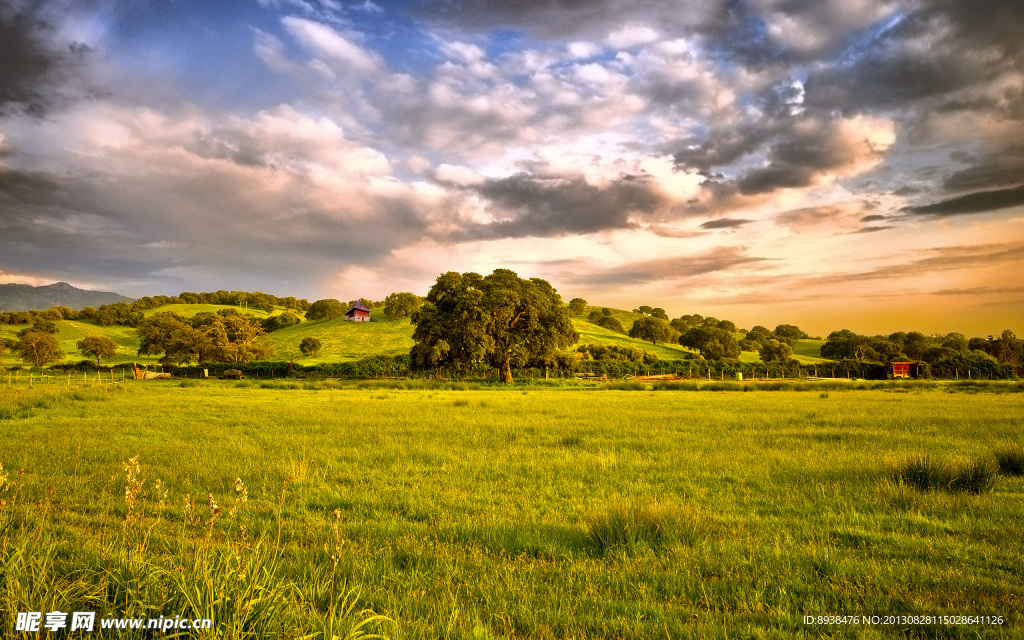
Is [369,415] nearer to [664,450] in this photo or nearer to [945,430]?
[664,450]

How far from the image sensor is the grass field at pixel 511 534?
14.4ft

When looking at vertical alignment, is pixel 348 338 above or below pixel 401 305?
below

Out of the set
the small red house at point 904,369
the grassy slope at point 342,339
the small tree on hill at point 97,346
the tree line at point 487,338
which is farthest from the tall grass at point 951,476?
the small tree on hill at point 97,346

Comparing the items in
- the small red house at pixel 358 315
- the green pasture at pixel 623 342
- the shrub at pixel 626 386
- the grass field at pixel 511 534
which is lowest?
the shrub at pixel 626 386

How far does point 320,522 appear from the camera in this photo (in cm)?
773

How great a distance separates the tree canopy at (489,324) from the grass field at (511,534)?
121ft

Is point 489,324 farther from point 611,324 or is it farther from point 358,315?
point 611,324

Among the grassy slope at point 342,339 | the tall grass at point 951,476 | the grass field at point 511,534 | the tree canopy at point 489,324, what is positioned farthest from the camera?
the grassy slope at point 342,339

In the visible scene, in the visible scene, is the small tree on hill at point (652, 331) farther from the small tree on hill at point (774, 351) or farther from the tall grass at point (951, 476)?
the tall grass at point (951, 476)

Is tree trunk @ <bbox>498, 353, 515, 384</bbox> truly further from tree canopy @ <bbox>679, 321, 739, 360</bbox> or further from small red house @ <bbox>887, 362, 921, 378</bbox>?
tree canopy @ <bbox>679, 321, 739, 360</bbox>

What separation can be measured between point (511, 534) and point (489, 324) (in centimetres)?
4807

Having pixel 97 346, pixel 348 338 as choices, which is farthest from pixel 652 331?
pixel 97 346

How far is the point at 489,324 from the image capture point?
2170 inches

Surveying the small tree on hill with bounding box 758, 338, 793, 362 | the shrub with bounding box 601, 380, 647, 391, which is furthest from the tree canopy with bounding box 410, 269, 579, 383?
the small tree on hill with bounding box 758, 338, 793, 362
